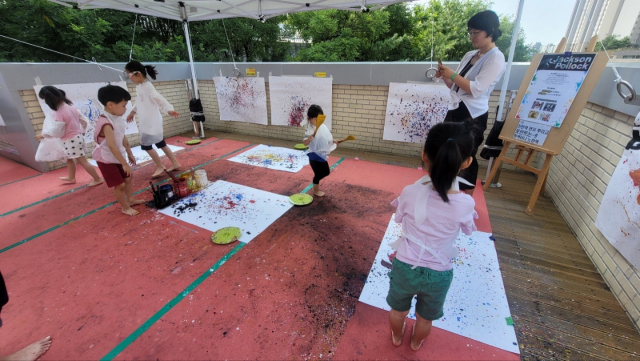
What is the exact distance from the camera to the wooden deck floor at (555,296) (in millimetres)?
1726

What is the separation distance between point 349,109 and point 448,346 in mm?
4383

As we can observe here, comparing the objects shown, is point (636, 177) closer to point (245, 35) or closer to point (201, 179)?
point (201, 179)

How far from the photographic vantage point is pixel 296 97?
18.3ft

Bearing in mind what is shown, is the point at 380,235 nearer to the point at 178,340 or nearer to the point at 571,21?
the point at 178,340

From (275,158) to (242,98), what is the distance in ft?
6.90

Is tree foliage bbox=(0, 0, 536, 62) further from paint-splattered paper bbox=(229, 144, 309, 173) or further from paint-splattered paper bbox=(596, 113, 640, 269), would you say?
paint-splattered paper bbox=(596, 113, 640, 269)

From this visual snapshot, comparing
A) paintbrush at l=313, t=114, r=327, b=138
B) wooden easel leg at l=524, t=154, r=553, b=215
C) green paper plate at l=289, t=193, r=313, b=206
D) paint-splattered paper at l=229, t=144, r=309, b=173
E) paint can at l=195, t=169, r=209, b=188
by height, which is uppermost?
paintbrush at l=313, t=114, r=327, b=138

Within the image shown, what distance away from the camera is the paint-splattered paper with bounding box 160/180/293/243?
2.98 meters

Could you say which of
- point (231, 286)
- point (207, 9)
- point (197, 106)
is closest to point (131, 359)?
point (231, 286)

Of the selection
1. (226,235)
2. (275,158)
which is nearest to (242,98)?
(275,158)

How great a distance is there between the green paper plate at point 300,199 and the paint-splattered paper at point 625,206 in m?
2.82

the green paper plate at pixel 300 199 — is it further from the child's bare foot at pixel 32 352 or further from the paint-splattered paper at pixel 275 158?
the child's bare foot at pixel 32 352

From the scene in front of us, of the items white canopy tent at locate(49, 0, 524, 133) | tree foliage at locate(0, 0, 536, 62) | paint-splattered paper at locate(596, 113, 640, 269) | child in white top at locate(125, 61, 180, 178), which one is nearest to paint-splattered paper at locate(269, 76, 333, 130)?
white canopy tent at locate(49, 0, 524, 133)

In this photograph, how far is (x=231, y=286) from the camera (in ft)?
7.15
